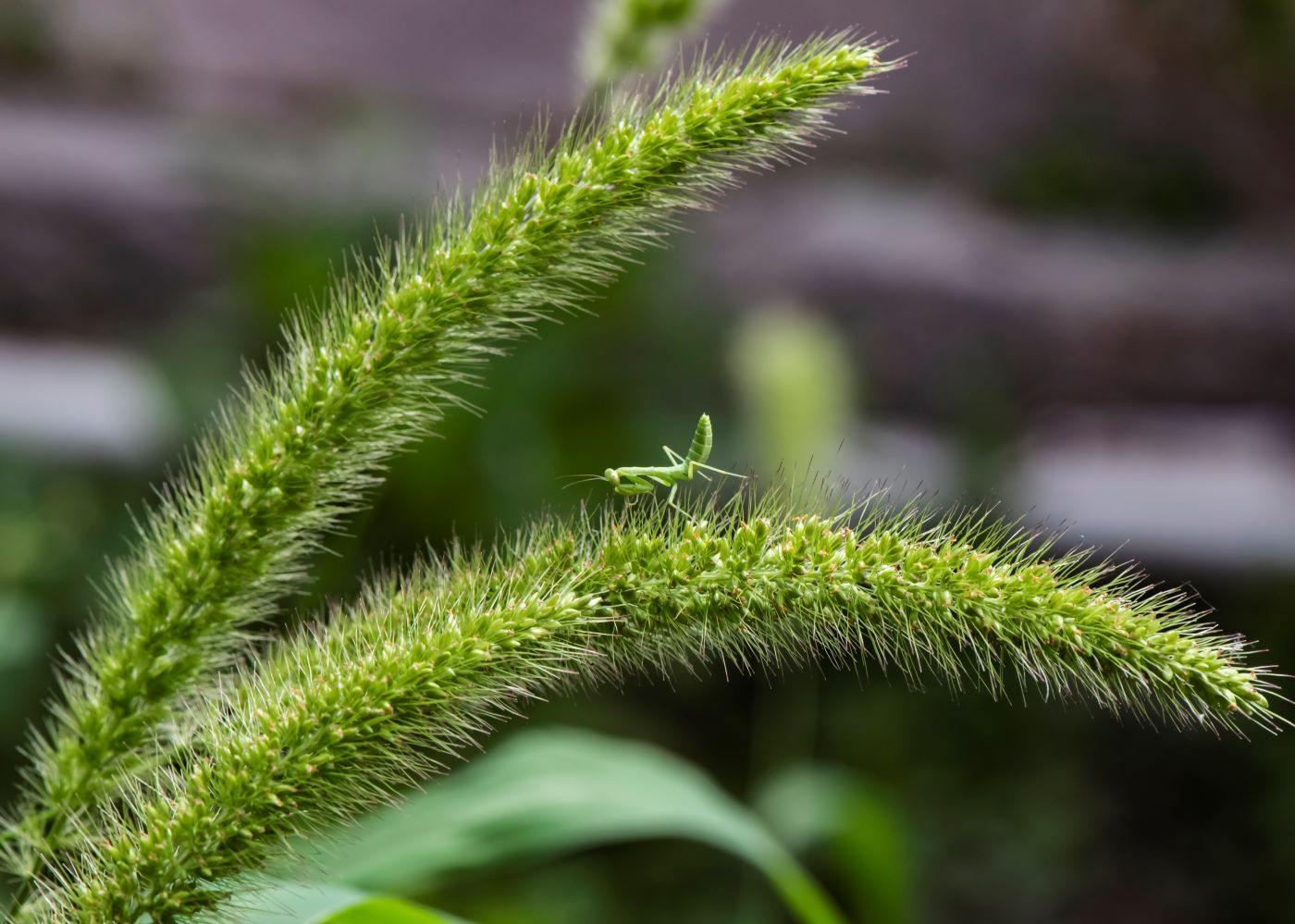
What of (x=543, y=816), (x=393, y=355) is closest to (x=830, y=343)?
(x=543, y=816)

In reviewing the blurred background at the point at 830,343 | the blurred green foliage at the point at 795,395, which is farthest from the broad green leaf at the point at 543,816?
the blurred green foliage at the point at 795,395

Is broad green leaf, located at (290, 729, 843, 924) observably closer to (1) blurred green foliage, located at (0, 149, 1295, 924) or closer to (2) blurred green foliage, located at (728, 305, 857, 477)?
(2) blurred green foliage, located at (728, 305, 857, 477)

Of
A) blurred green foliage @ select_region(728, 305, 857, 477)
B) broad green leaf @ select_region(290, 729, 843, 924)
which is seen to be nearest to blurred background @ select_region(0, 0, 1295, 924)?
blurred green foliage @ select_region(728, 305, 857, 477)

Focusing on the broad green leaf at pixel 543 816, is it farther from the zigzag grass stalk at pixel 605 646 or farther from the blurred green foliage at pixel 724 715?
the blurred green foliage at pixel 724 715

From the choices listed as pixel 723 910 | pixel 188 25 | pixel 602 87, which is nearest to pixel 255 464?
pixel 602 87

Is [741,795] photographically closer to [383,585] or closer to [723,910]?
[723,910]

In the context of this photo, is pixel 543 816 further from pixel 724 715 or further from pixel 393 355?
pixel 724 715
